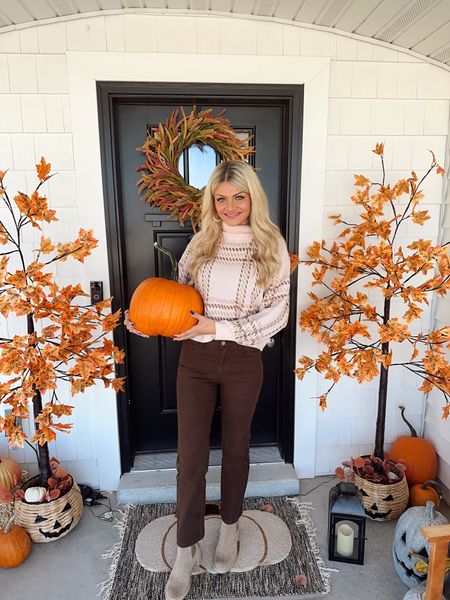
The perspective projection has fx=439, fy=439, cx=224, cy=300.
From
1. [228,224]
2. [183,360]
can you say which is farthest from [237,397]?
[228,224]

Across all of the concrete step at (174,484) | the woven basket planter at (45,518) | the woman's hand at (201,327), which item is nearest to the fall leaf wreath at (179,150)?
the woman's hand at (201,327)

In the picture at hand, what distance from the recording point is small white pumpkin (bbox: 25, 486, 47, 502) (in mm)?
2064

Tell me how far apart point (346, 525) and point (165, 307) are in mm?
1270

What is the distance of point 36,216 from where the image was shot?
1.83m

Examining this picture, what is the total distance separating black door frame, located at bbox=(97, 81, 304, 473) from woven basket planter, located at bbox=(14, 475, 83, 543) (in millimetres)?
429

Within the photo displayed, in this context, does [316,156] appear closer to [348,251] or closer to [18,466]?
[348,251]

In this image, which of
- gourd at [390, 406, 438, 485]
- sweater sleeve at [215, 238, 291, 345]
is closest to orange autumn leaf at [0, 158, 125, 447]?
sweater sleeve at [215, 238, 291, 345]

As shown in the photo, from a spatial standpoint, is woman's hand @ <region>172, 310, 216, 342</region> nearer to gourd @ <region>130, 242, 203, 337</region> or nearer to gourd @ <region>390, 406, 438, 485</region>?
gourd @ <region>130, 242, 203, 337</region>

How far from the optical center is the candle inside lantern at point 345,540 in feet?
6.42

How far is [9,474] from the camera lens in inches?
90.3

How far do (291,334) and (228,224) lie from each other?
0.92m

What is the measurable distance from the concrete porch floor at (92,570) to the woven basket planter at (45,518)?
6cm

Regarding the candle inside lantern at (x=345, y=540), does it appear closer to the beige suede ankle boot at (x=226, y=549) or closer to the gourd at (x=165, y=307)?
the beige suede ankle boot at (x=226, y=549)

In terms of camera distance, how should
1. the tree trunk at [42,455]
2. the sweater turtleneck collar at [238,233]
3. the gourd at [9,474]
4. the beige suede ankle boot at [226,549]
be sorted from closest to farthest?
the sweater turtleneck collar at [238,233] < the beige suede ankle boot at [226,549] < the tree trunk at [42,455] < the gourd at [9,474]
